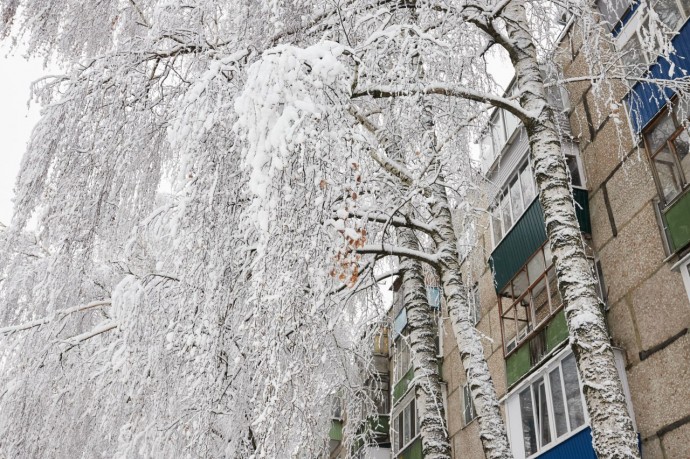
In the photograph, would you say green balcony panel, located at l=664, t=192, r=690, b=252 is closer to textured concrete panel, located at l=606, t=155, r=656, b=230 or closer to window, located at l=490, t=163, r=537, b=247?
textured concrete panel, located at l=606, t=155, r=656, b=230

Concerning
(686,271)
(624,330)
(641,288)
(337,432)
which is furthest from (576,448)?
(337,432)

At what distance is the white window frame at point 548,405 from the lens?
28.0 feet

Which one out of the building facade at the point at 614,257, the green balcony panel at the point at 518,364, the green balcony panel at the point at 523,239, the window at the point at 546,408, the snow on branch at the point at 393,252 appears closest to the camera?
the snow on branch at the point at 393,252

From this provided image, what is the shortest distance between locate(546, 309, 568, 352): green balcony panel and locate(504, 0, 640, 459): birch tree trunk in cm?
448

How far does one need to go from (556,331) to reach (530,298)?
1546mm

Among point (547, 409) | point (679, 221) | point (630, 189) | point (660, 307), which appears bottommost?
point (547, 409)

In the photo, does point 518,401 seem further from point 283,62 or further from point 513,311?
point 283,62

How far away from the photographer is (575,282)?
4.89 m

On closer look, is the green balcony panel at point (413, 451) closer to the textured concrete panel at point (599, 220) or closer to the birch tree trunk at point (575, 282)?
the textured concrete panel at point (599, 220)

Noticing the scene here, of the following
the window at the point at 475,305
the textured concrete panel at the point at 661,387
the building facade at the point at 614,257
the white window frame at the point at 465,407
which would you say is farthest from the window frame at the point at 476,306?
the textured concrete panel at the point at 661,387

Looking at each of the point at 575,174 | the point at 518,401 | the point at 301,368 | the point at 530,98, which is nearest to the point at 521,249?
the point at 575,174

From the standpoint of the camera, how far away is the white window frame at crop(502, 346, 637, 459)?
8539mm

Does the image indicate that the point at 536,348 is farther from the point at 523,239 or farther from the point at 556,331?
the point at 523,239

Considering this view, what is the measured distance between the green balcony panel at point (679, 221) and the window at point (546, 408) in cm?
246
